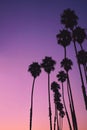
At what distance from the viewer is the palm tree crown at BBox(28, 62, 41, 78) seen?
53625 mm

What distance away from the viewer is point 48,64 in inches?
2120

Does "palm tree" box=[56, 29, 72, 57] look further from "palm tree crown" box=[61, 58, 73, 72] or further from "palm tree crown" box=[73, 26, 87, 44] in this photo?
"palm tree crown" box=[61, 58, 73, 72]

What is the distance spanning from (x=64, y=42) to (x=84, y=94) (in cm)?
1205

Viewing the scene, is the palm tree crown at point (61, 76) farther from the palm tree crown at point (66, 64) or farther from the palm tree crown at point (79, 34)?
the palm tree crown at point (79, 34)

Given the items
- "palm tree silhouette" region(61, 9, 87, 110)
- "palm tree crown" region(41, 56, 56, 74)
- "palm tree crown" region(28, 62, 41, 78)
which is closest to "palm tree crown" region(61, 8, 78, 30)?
"palm tree silhouette" region(61, 9, 87, 110)

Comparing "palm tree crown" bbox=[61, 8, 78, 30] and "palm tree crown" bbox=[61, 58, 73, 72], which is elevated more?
"palm tree crown" bbox=[61, 8, 78, 30]

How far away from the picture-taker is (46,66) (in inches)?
2137

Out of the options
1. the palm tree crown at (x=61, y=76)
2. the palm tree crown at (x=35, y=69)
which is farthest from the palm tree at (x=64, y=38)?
the palm tree crown at (x=61, y=76)

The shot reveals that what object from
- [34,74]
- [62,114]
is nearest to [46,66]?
[34,74]

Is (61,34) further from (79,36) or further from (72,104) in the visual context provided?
(72,104)

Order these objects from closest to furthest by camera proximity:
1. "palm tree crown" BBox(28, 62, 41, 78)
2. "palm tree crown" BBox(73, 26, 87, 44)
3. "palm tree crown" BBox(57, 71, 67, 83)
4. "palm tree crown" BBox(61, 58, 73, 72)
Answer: "palm tree crown" BBox(73, 26, 87, 44) → "palm tree crown" BBox(61, 58, 73, 72) → "palm tree crown" BBox(28, 62, 41, 78) → "palm tree crown" BBox(57, 71, 67, 83)

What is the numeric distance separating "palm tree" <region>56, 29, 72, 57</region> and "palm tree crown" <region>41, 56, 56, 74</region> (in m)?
8.28

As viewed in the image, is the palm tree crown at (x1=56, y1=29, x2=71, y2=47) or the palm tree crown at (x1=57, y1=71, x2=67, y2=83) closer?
the palm tree crown at (x1=56, y1=29, x2=71, y2=47)

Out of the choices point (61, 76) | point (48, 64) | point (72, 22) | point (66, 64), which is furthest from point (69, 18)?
point (61, 76)
